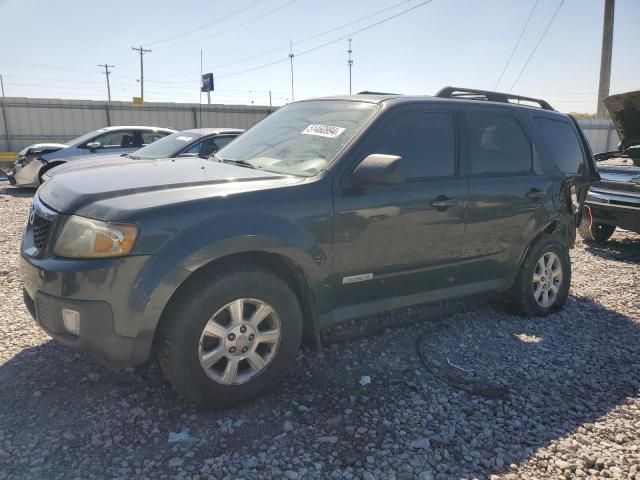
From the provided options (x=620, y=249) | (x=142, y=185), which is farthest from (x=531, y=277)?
(x=620, y=249)

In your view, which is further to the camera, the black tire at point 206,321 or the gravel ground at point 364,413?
the black tire at point 206,321

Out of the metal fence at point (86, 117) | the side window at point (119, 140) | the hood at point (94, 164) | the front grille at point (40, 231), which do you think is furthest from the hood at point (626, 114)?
the metal fence at point (86, 117)

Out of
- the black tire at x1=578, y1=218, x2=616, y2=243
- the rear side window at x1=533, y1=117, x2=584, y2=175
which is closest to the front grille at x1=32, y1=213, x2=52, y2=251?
the rear side window at x1=533, y1=117, x2=584, y2=175

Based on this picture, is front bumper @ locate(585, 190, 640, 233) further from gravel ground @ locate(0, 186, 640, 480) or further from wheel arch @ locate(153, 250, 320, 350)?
wheel arch @ locate(153, 250, 320, 350)

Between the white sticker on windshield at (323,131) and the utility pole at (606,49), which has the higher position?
the utility pole at (606,49)

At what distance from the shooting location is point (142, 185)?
2984 mm

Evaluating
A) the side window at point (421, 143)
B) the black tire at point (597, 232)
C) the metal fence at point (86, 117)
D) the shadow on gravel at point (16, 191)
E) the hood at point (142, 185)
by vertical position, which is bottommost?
the black tire at point (597, 232)

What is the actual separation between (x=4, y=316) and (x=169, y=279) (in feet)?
7.71

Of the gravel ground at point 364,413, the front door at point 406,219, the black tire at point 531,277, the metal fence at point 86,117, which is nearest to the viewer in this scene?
the gravel ground at point 364,413

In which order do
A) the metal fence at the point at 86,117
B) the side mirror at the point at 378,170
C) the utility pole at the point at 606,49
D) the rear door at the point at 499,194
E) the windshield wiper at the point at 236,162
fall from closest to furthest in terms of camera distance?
the side mirror at the point at 378,170 → the windshield wiper at the point at 236,162 → the rear door at the point at 499,194 → the metal fence at the point at 86,117 → the utility pole at the point at 606,49

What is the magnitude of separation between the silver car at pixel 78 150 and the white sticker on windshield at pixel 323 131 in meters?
8.44

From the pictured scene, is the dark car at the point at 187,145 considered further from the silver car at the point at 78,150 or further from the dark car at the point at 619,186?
the dark car at the point at 619,186

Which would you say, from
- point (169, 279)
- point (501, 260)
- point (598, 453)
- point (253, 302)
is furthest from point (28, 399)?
point (501, 260)

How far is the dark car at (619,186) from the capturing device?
7074 mm
